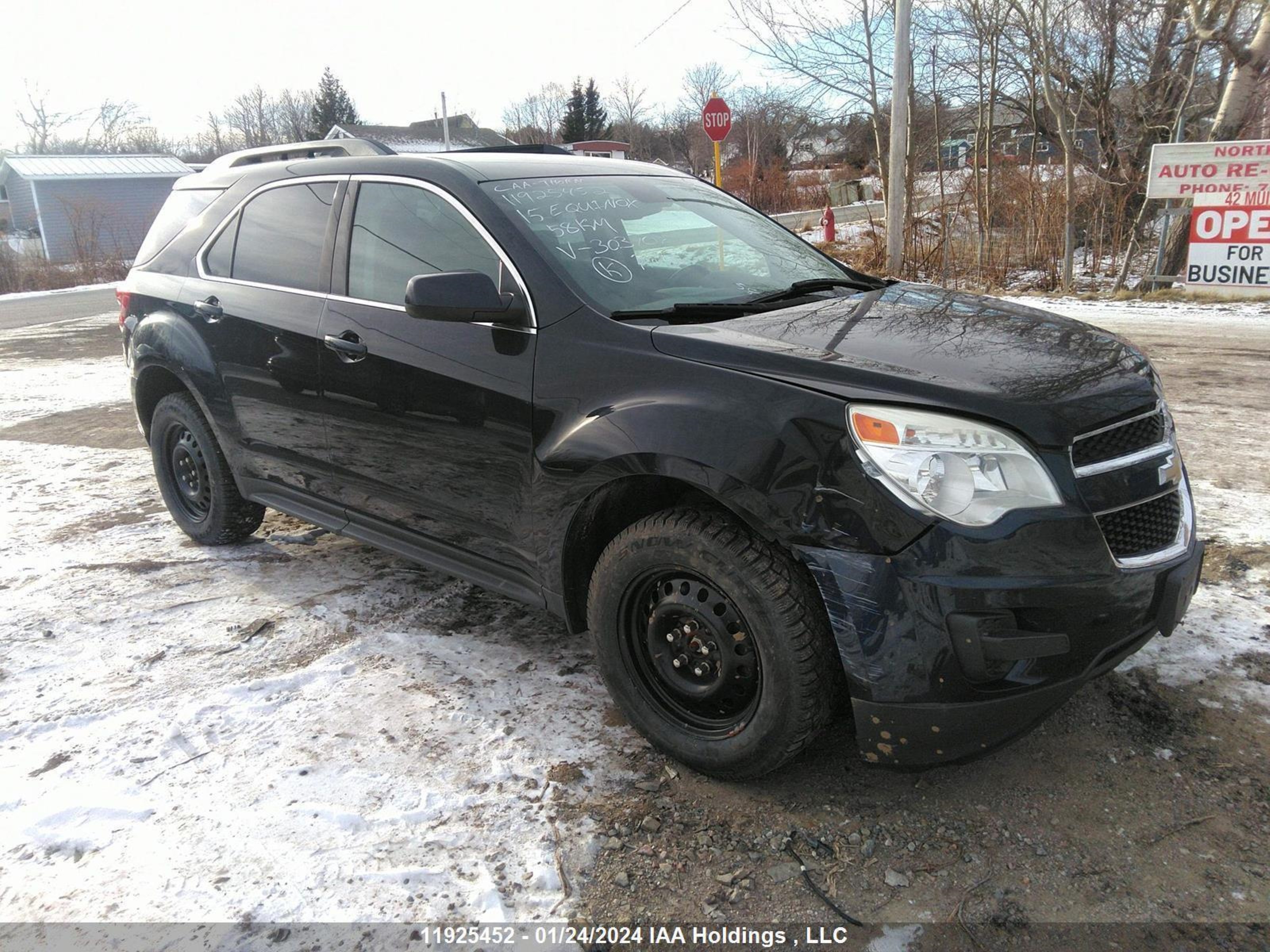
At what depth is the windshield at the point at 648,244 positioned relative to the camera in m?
3.11

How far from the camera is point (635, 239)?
3352mm

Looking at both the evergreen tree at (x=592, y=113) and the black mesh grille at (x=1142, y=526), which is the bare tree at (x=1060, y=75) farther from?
the evergreen tree at (x=592, y=113)

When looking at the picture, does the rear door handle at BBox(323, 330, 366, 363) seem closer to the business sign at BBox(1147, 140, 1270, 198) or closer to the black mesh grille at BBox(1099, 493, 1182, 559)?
the black mesh grille at BBox(1099, 493, 1182, 559)

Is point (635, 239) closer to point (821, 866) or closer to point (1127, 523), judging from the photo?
point (1127, 523)

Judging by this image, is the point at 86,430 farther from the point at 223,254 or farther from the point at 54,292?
the point at 54,292

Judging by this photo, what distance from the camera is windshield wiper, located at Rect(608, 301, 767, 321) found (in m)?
2.94

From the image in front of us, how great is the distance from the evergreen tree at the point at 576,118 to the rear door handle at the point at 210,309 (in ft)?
203

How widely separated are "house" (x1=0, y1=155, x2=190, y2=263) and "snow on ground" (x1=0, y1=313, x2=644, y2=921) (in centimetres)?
4189

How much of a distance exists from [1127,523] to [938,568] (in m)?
0.60

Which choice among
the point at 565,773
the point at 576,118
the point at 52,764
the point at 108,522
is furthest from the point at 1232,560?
the point at 576,118

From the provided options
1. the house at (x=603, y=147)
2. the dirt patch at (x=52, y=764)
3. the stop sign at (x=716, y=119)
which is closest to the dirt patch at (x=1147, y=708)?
the dirt patch at (x=52, y=764)

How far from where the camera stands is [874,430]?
2.31m

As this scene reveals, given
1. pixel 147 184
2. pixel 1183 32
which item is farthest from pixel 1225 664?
pixel 147 184

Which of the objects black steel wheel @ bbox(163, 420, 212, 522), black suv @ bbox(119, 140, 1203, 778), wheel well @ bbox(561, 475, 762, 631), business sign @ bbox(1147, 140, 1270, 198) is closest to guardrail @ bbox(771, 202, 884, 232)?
business sign @ bbox(1147, 140, 1270, 198)
